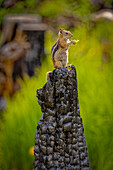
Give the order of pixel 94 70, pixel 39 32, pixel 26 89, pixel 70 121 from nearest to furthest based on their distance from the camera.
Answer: pixel 70 121
pixel 94 70
pixel 26 89
pixel 39 32

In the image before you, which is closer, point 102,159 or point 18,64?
point 102,159

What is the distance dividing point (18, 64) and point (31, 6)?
3105 millimetres

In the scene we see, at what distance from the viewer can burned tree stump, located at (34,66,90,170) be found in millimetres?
1311

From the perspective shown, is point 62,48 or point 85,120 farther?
point 85,120

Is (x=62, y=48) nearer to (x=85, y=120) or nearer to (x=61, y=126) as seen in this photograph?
(x=61, y=126)

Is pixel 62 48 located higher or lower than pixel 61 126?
higher

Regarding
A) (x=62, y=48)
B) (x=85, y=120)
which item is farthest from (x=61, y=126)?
(x=85, y=120)

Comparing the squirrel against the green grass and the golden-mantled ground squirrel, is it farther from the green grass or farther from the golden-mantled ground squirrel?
the green grass

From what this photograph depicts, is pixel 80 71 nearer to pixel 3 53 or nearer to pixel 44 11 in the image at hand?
pixel 3 53

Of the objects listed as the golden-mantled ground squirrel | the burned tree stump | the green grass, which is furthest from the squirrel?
the green grass

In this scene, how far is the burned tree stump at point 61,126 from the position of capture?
1.31 meters

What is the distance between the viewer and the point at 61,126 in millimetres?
1315

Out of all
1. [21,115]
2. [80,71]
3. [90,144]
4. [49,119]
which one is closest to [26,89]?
[21,115]

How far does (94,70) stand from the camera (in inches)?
101
